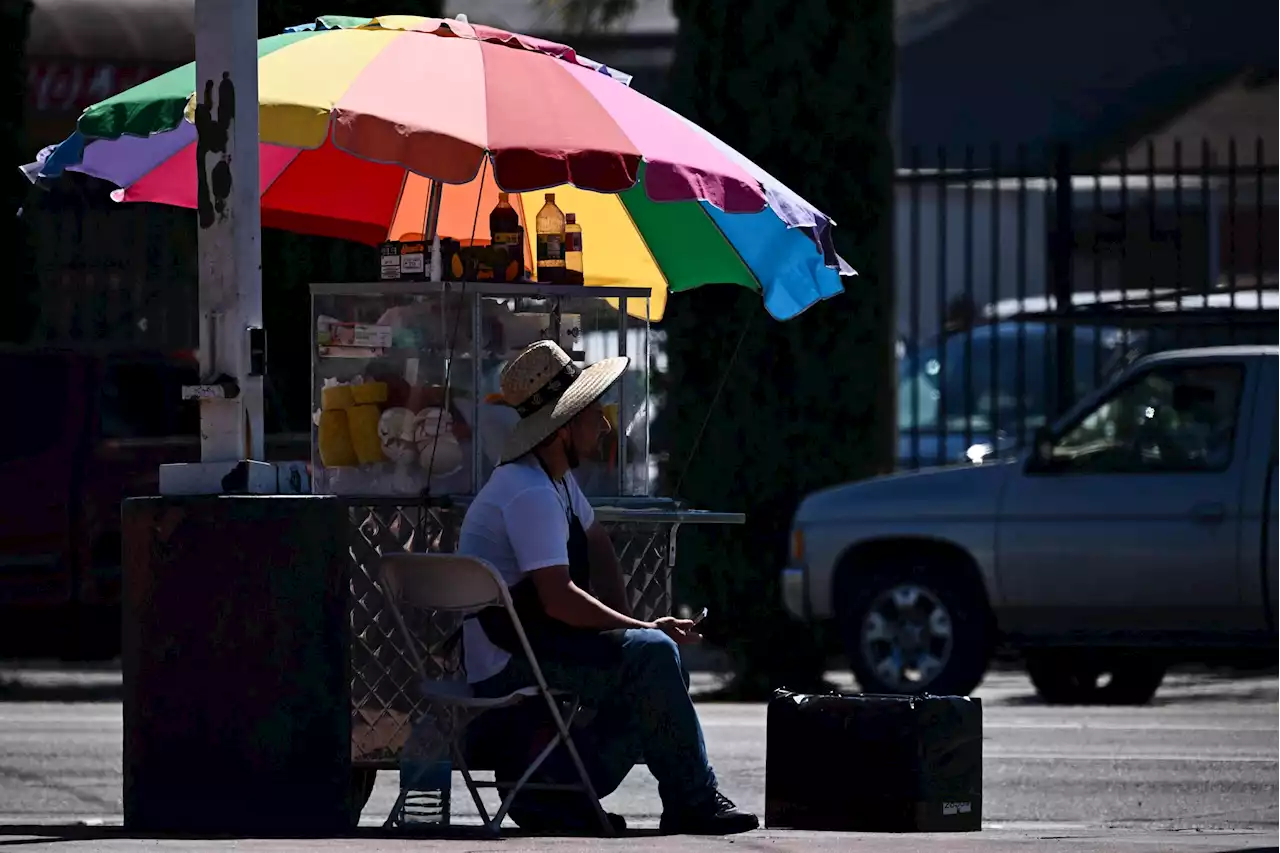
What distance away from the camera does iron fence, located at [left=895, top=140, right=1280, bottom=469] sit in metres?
15.8

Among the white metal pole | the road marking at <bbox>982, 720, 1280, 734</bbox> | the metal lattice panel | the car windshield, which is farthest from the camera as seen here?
the car windshield

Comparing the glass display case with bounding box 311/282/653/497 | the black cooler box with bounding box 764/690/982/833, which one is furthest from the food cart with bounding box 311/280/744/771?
the black cooler box with bounding box 764/690/982/833

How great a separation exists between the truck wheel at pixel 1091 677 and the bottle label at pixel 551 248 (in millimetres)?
6244

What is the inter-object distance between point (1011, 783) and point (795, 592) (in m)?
3.60

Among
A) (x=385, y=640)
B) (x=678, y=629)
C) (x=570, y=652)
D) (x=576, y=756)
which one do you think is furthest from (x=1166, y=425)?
(x=576, y=756)

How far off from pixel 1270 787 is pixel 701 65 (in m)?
5.92

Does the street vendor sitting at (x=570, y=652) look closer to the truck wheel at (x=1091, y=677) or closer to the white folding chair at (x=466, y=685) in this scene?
the white folding chair at (x=466, y=685)

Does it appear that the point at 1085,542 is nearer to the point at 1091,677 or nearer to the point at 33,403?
the point at 1091,677

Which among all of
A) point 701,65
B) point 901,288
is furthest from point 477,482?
point 901,288

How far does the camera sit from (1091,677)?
14.2 metres

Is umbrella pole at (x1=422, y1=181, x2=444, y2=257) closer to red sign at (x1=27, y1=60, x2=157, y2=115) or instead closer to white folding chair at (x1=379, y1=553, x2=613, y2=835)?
white folding chair at (x1=379, y1=553, x2=613, y2=835)

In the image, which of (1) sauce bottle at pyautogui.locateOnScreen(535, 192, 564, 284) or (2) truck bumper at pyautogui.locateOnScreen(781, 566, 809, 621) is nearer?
(1) sauce bottle at pyautogui.locateOnScreen(535, 192, 564, 284)

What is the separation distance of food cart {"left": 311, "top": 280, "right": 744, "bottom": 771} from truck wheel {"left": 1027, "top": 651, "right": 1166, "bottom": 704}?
6.18 metres

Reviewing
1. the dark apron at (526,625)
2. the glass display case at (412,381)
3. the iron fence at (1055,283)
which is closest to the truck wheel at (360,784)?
the dark apron at (526,625)
